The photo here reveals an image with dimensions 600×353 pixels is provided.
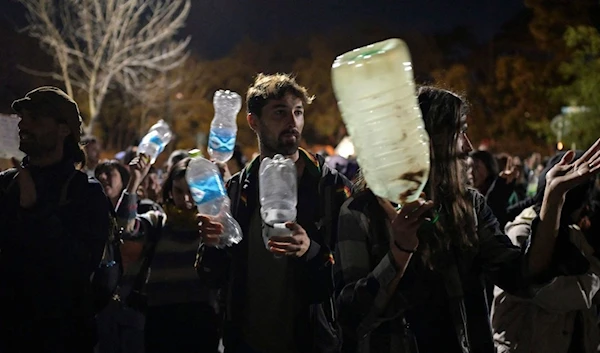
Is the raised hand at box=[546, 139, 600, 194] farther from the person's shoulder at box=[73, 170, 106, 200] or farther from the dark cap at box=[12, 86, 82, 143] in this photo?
the dark cap at box=[12, 86, 82, 143]

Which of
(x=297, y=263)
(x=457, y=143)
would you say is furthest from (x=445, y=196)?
(x=297, y=263)

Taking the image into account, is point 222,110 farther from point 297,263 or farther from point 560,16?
point 560,16

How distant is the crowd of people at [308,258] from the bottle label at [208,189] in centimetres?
12

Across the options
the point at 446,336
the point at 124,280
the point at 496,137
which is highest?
the point at 446,336

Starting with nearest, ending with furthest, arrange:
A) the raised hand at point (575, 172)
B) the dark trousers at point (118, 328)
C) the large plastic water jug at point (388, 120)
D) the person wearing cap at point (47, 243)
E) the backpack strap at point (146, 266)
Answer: the large plastic water jug at point (388, 120), the raised hand at point (575, 172), the person wearing cap at point (47, 243), the backpack strap at point (146, 266), the dark trousers at point (118, 328)

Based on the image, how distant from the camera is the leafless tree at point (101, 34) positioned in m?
20.8

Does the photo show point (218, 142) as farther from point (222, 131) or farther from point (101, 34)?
point (101, 34)

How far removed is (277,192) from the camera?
3.68 m

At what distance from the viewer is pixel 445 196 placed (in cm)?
291

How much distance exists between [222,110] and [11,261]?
2520mm

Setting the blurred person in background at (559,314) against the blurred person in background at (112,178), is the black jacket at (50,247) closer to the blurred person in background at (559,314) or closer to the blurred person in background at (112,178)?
the blurred person in background at (559,314)

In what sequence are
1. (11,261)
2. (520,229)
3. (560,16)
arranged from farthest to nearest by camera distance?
(560,16), (520,229), (11,261)

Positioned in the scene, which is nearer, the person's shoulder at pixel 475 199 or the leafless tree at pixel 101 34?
the person's shoulder at pixel 475 199

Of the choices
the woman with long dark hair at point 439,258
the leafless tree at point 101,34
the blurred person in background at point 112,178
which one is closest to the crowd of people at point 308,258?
the woman with long dark hair at point 439,258
